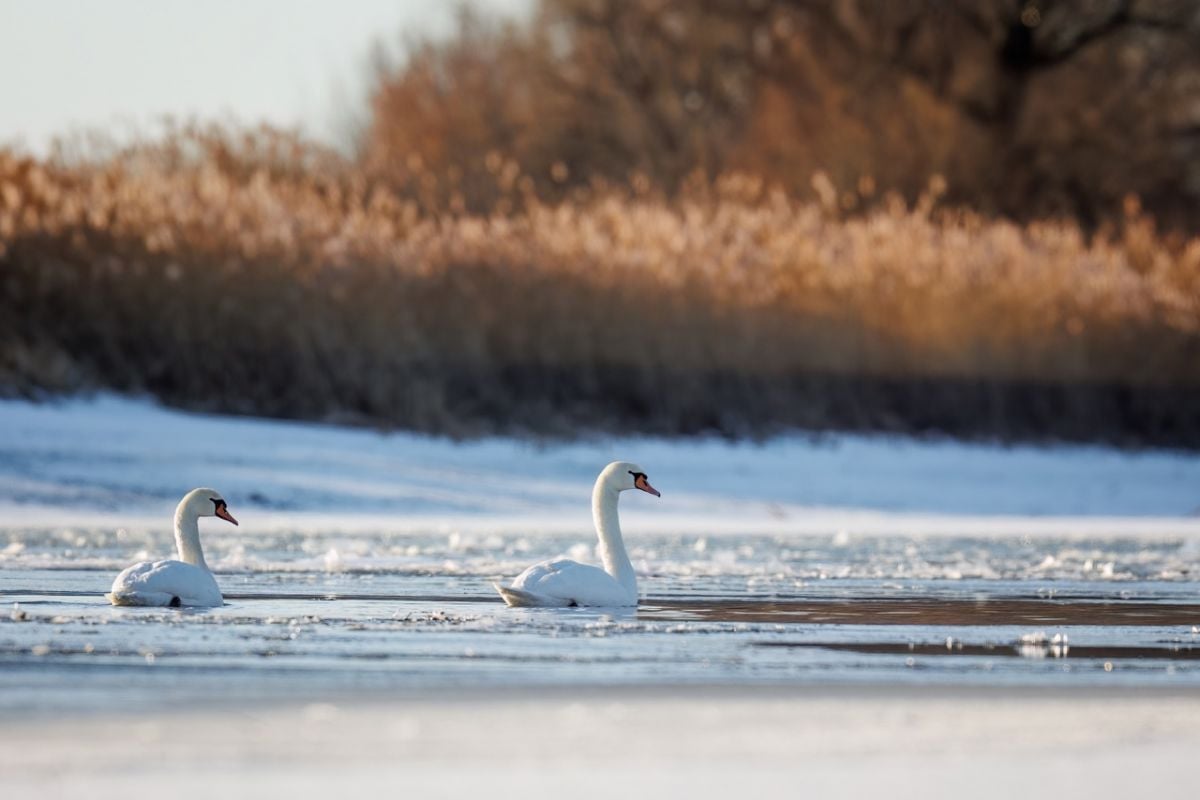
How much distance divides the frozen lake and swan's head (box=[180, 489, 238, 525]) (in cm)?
31

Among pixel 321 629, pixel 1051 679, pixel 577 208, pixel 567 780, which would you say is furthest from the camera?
pixel 577 208

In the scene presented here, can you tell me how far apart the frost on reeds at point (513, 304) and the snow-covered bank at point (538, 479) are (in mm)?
545

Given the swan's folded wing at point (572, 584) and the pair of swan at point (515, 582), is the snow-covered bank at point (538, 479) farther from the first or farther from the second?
the swan's folded wing at point (572, 584)

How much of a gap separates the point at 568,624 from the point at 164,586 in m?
1.43

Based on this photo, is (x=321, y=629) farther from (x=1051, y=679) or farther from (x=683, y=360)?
(x=683, y=360)

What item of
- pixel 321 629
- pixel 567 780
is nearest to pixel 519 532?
pixel 321 629

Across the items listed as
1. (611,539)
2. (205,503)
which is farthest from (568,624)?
(205,503)

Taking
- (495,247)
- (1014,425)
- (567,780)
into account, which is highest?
(495,247)

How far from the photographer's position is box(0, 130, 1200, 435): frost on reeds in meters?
15.4

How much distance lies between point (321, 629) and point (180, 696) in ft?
5.24

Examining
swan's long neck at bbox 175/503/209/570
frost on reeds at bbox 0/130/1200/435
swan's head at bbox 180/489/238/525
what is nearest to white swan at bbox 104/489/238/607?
swan's long neck at bbox 175/503/209/570

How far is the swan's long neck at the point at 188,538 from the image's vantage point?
27.9 ft

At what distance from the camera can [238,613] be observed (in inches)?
295

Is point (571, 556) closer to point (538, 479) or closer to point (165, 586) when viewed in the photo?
point (165, 586)
